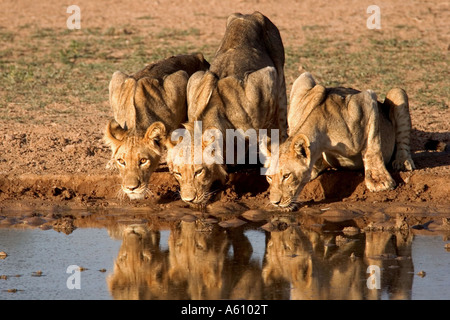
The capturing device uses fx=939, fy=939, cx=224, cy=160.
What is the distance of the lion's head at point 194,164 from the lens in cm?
930

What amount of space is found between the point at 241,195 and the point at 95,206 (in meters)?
1.59

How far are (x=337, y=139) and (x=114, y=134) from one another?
233 cm

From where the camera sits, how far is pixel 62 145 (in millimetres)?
11953

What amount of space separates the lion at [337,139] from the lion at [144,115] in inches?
52.0

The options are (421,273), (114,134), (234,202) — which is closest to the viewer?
(421,273)

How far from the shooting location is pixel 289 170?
9.26 m

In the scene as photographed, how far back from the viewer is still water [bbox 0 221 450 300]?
24.0 ft

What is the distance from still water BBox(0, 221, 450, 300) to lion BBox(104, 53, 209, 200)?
2.04 feet

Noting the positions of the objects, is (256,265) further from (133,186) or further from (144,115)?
(144,115)

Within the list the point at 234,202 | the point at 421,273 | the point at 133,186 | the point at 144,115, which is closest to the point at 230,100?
the point at 144,115

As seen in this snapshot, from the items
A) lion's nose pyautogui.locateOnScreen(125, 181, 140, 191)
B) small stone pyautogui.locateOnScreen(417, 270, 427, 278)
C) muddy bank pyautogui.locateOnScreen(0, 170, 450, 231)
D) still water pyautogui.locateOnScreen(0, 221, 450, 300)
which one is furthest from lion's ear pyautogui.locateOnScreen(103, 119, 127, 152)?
small stone pyautogui.locateOnScreen(417, 270, 427, 278)

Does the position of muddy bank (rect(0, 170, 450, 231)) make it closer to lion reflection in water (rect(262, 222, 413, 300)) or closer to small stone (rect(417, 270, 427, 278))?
lion reflection in water (rect(262, 222, 413, 300))
